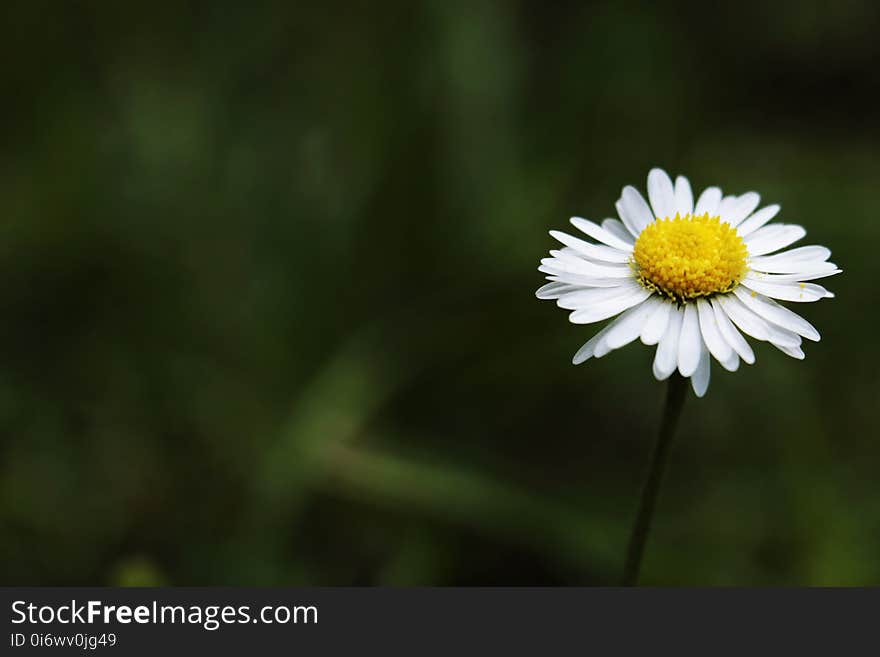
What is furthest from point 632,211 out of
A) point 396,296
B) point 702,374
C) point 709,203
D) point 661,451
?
point 396,296

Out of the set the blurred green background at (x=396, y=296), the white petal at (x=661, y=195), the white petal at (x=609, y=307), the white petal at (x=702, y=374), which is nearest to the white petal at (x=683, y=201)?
the white petal at (x=661, y=195)

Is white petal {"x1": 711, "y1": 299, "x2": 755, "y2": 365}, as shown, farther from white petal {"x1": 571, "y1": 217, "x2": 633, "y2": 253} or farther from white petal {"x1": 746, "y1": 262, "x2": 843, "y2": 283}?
white petal {"x1": 571, "y1": 217, "x2": 633, "y2": 253}

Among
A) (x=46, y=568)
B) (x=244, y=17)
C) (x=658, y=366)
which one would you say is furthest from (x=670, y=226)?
(x=244, y=17)

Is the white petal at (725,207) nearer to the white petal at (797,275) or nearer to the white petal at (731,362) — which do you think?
the white petal at (797,275)

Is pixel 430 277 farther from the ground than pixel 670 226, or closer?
farther from the ground

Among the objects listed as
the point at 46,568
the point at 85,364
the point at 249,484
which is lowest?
the point at 46,568

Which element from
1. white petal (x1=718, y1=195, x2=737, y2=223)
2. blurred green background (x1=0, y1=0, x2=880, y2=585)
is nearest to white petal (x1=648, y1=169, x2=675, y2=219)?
white petal (x1=718, y1=195, x2=737, y2=223)

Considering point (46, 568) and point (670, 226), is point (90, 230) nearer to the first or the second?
point (46, 568)
